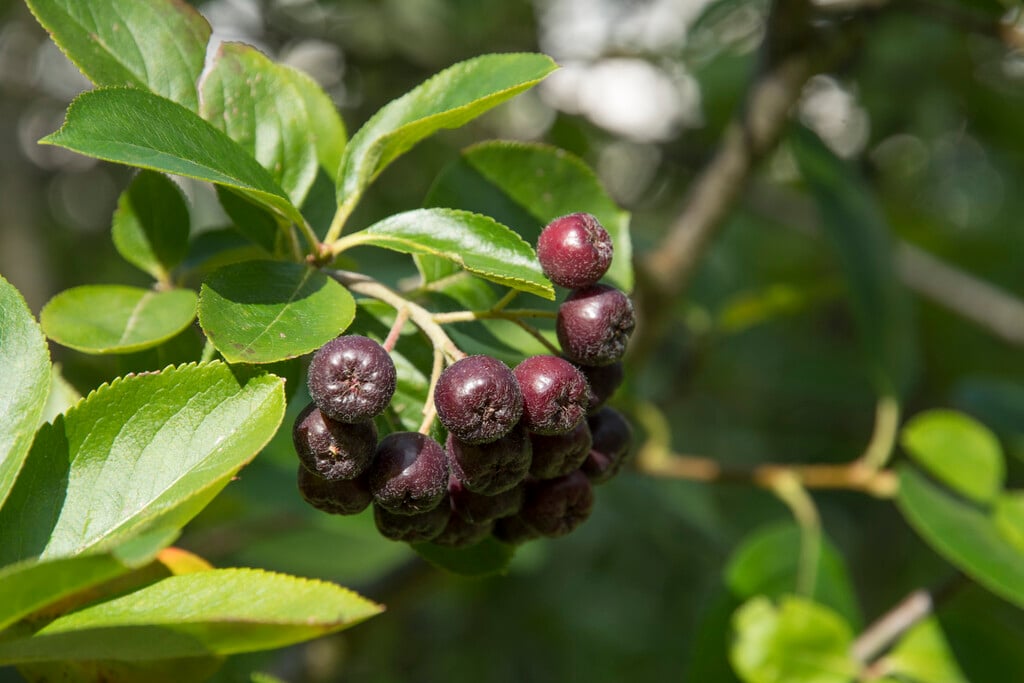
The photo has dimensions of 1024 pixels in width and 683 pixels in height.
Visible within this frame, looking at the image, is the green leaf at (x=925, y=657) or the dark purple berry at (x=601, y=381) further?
the green leaf at (x=925, y=657)

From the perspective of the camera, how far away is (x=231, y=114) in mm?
1222

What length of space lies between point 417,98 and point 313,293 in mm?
289

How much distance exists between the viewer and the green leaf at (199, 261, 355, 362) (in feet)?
3.12

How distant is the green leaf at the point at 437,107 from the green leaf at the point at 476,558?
1.64 feet

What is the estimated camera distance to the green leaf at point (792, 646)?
6.02 feet

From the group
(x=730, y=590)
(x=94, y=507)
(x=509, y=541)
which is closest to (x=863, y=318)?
(x=730, y=590)

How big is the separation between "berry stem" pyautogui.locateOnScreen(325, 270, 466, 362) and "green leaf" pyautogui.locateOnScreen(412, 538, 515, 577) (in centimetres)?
31

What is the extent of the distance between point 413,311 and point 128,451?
352 mm

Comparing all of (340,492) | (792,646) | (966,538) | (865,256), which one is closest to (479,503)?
(340,492)

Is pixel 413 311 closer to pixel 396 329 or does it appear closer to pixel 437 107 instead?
pixel 396 329

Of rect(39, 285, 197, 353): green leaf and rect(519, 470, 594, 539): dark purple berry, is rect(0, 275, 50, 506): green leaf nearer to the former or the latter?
rect(39, 285, 197, 353): green leaf

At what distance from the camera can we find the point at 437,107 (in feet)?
3.61

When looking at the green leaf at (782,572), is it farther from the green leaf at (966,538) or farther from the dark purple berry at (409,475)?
the dark purple berry at (409,475)

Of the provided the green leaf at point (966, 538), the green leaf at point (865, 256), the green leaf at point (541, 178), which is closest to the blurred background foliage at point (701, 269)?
the green leaf at point (865, 256)
